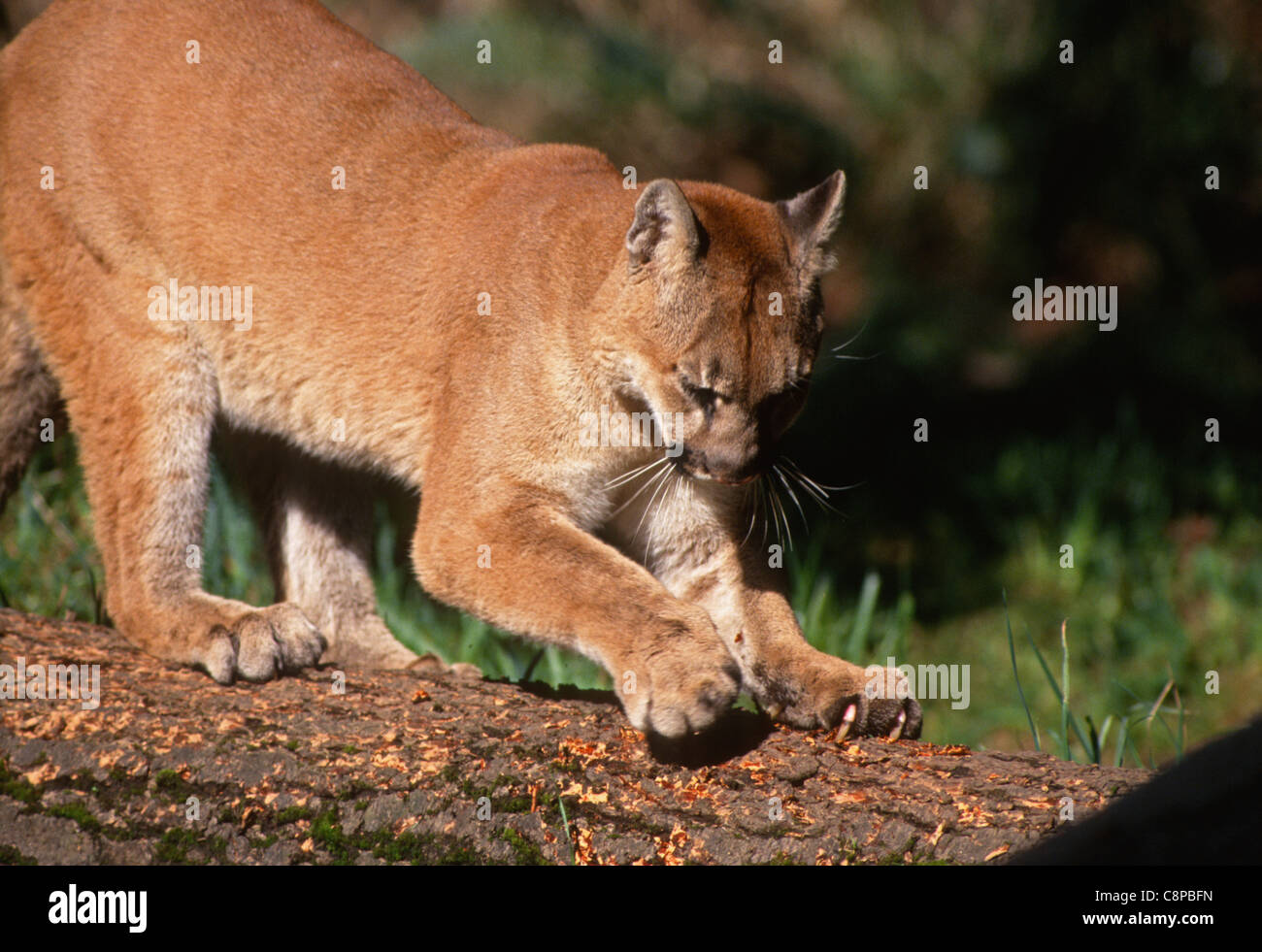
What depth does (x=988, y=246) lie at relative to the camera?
9.70m

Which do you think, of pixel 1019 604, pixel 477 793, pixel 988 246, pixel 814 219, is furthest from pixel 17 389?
pixel 988 246

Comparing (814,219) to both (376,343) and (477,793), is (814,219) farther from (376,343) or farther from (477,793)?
(477,793)

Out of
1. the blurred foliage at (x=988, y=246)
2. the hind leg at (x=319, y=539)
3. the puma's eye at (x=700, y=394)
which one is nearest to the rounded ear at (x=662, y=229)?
the puma's eye at (x=700, y=394)

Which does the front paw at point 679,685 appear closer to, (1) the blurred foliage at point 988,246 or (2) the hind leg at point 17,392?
(2) the hind leg at point 17,392

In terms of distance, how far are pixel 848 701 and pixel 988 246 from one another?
698 cm

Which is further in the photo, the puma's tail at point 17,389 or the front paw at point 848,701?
the puma's tail at point 17,389

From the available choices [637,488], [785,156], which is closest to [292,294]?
[637,488]

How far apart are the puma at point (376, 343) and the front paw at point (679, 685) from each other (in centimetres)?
4

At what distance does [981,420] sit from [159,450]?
566cm

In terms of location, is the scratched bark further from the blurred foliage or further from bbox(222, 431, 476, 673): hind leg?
the blurred foliage

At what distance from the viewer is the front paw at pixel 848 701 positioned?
3.42 m

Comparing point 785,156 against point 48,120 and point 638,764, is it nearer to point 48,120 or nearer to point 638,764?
point 48,120

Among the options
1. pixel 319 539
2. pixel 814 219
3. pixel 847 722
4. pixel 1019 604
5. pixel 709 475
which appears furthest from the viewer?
pixel 1019 604

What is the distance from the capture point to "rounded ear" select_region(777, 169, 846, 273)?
12.5ft
